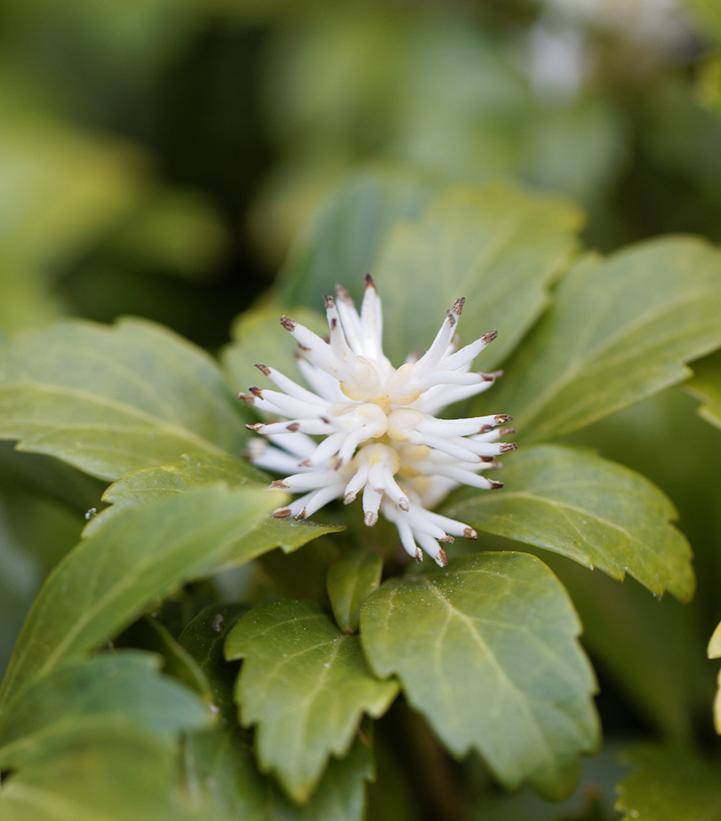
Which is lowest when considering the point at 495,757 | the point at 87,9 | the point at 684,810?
the point at 684,810

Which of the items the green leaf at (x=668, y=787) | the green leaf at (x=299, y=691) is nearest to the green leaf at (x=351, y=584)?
the green leaf at (x=299, y=691)

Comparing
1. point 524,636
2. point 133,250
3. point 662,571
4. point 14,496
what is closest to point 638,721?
point 662,571

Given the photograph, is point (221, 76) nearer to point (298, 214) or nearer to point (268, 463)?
point (298, 214)

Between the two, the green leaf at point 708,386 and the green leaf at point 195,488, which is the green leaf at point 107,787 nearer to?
the green leaf at point 195,488

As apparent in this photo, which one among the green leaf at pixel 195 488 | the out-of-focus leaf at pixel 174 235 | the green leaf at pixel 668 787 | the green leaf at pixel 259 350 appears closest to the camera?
the green leaf at pixel 195 488

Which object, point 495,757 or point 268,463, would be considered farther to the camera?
point 268,463

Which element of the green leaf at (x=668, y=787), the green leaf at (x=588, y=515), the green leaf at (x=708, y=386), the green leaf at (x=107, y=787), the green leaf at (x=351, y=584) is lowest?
the green leaf at (x=668, y=787)

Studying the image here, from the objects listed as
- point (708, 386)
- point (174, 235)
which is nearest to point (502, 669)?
point (708, 386)

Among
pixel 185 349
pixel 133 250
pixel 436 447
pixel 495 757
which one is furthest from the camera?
pixel 133 250
